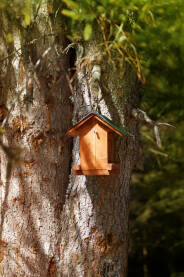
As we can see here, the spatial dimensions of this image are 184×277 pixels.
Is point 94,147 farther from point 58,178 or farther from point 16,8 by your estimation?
point 16,8

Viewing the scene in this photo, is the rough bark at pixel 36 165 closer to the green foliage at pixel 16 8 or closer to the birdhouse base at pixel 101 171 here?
the green foliage at pixel 16 8

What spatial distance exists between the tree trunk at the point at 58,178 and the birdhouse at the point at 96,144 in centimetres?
16

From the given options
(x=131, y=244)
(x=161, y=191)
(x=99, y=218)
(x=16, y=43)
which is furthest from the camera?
(x=131, y=244)

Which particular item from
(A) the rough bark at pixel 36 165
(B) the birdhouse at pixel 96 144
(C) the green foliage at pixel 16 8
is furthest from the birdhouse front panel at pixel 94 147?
(C) the green foliage at pixel 16 8

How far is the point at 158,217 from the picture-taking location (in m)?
6.91

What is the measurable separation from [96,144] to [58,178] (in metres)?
0.49

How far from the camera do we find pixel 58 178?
266 centimetres

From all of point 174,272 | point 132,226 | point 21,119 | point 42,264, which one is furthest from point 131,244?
point 21,119

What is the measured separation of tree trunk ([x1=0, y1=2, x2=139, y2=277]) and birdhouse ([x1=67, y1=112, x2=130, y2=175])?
0.54 ft

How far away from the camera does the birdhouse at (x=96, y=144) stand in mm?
2346

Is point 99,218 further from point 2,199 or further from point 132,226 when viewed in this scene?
point 132,226

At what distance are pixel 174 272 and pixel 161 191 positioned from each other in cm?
202

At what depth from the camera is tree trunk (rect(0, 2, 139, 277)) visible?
2.53 m

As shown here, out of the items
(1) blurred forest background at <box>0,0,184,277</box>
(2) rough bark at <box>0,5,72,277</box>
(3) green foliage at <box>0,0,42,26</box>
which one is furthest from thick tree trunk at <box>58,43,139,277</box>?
(1) blurred forest background at <box>0,0,184,277</box>
